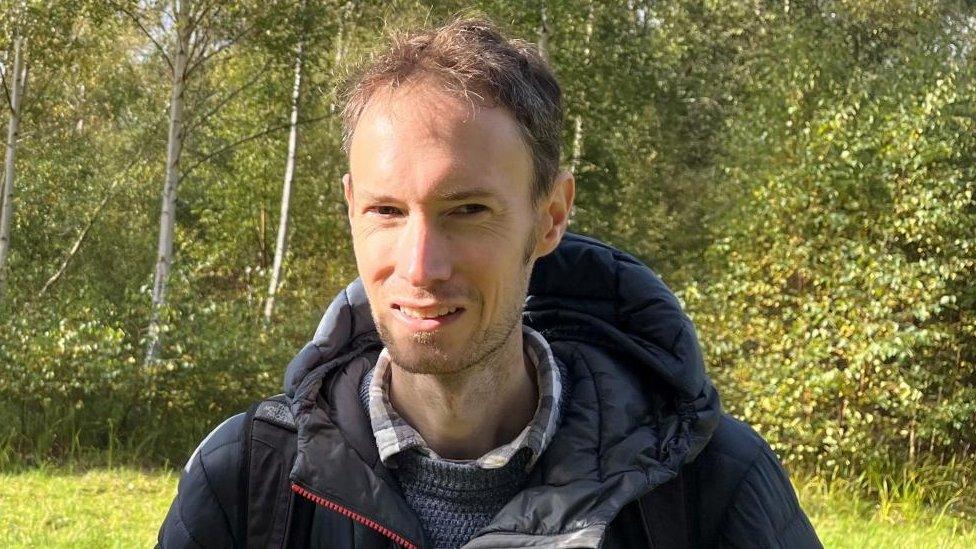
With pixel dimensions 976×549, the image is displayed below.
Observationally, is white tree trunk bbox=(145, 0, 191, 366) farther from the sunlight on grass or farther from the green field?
the green field

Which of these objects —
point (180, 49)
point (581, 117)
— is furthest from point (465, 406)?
point (581, 117)

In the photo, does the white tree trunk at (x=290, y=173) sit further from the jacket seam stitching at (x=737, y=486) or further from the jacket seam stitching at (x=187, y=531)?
the jacket seam stitching at (x=737, y=486)

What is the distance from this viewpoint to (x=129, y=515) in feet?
23.0

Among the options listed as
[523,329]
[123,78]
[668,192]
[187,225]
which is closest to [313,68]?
[668,192]

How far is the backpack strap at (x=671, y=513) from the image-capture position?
1.47m

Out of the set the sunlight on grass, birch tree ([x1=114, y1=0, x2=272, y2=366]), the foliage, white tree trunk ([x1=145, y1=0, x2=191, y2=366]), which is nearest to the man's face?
the sunlight on grass

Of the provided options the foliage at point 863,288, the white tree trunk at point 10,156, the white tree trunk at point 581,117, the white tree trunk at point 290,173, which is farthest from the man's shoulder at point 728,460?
the white tree trunk at point 581,117

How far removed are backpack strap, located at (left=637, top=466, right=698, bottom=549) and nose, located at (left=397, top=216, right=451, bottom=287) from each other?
42 cm

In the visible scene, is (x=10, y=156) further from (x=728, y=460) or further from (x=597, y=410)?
(x=728, y=460)

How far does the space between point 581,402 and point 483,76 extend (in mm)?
509

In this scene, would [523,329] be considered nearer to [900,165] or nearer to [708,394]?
[708,394]

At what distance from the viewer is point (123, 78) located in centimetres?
2372

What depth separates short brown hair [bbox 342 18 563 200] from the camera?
5.36 ft

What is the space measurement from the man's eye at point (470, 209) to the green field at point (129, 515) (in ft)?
17.1
